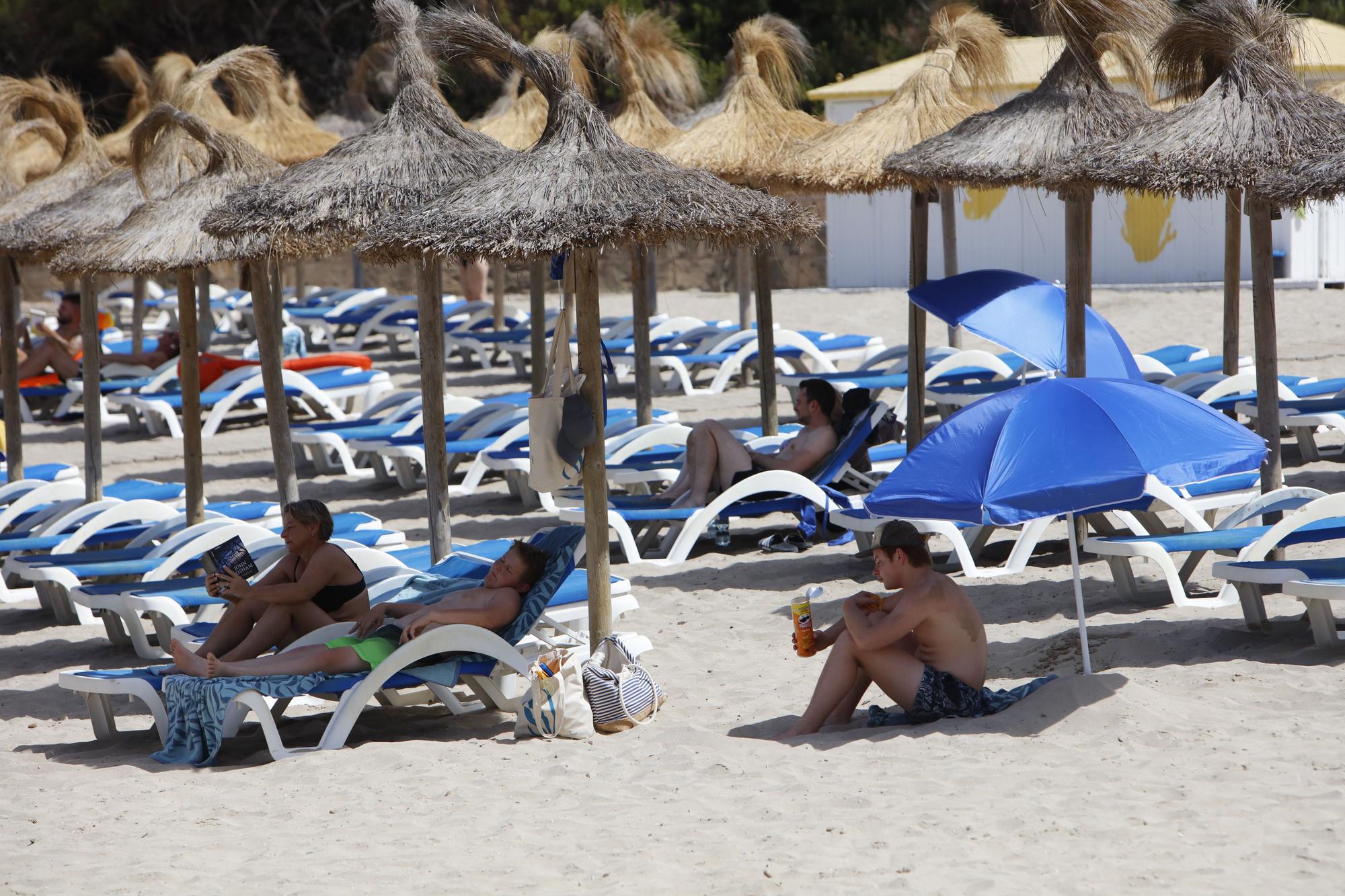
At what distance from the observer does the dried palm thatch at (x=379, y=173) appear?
6.36 metres

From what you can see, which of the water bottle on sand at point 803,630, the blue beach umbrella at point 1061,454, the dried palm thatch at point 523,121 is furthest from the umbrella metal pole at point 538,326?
the blue beach umbrella at point 1061,454

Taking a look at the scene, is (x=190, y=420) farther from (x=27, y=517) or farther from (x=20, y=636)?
(x=27, y=517)

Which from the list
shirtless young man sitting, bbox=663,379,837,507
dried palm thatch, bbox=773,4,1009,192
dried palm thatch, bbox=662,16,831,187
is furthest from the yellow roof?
shirtless young man sitting, bbox=663,379,837,507

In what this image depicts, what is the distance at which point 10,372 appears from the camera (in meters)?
10.0

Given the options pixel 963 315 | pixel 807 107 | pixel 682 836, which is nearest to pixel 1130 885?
pixel 682 836

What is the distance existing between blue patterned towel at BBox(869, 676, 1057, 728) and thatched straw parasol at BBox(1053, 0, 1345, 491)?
198 centimetres

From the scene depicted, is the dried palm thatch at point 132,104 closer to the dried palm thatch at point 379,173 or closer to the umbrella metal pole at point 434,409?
the dried palm thatch at point 379,173

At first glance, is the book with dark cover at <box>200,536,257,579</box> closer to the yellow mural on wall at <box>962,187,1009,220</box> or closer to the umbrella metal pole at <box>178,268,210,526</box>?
the umbrella metal pole at <box>178,268,210,526</box>

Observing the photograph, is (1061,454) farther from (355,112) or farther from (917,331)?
(355,112)

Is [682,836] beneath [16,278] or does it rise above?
beneath

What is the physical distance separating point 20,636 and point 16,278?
164 inches

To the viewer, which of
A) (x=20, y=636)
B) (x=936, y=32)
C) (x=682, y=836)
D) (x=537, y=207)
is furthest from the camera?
(x=936, y=32)

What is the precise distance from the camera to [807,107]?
2561cm

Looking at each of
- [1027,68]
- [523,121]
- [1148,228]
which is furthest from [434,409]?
[1148,228]
